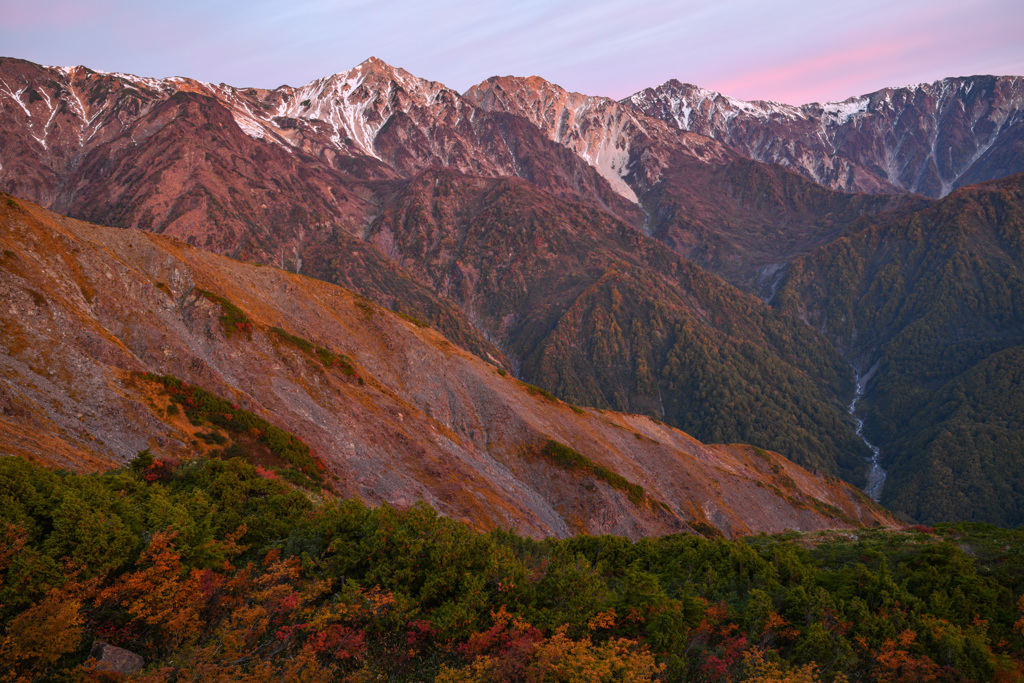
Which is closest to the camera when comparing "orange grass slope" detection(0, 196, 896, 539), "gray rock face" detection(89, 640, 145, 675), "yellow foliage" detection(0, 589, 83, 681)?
"yellow foliage" detection(0, 589, 83, 681)

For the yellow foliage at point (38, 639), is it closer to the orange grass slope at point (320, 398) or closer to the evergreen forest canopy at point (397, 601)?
the evergreen forest canopy at point (397, 601)

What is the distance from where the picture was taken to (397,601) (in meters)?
18.7

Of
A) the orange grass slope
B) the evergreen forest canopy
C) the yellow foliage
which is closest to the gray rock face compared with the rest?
the evergreen forest canopy

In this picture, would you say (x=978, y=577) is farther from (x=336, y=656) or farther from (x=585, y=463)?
(x=585, y=463)

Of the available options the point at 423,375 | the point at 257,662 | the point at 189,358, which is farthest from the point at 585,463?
the point at 257,662

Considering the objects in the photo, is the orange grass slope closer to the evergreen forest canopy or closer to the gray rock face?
the evergreen forest canopy

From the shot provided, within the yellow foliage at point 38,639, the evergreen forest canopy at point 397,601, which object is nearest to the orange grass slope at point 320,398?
the evergreen forest canopy at point 397,601

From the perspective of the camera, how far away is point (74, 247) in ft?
169

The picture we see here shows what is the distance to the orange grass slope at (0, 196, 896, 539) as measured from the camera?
36.9 m

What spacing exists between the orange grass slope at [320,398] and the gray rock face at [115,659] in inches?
600

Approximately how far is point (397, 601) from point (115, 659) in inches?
322

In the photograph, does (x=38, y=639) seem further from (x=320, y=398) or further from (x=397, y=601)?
A: (x=320, y=398)

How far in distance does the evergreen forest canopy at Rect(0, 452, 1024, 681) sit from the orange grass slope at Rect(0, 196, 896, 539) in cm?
1158

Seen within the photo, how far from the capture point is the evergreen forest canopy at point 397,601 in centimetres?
1587
